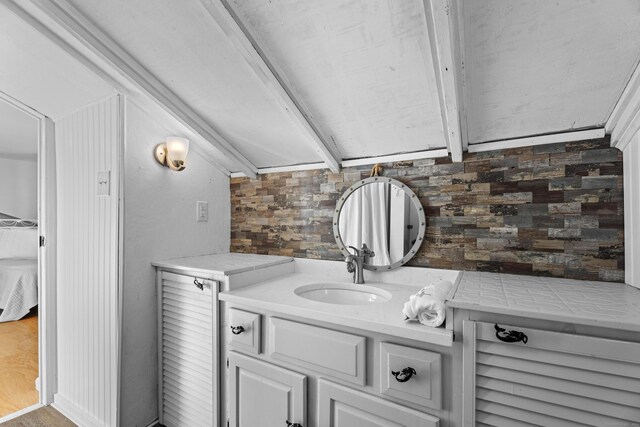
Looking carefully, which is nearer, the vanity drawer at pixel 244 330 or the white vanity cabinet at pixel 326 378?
the white vanity cabinet at pixel 326 378

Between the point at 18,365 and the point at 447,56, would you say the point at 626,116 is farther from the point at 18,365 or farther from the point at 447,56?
the point at 18,365

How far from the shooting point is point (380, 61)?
44.3 inches

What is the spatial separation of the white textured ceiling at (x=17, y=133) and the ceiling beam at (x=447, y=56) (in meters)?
2.92

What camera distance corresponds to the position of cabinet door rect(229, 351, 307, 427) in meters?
1.18

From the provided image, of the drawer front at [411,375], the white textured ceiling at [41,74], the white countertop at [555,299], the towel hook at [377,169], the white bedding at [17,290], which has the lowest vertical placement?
the white bedding at [17,290]

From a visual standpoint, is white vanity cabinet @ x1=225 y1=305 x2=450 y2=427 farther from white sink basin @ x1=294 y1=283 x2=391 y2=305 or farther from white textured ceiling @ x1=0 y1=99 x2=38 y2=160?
white textured ceiling @ x1=0 y1=99 x2=38 y2=160

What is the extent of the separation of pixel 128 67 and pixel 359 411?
5.83 ft

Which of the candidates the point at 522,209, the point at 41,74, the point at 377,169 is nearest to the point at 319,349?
the point at 377,169

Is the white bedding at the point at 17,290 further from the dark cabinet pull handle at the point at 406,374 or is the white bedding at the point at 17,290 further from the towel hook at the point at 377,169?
the dark cabinet pull handle at the point at 406,374

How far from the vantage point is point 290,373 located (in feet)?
3.93

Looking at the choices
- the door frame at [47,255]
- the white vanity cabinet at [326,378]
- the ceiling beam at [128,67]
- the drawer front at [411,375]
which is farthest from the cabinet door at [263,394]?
the door frame at [47,255]

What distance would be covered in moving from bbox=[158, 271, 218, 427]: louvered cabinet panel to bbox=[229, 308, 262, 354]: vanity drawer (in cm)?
15

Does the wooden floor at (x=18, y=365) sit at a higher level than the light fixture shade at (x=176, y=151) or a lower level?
lower

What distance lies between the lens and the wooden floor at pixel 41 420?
5.66 feet
